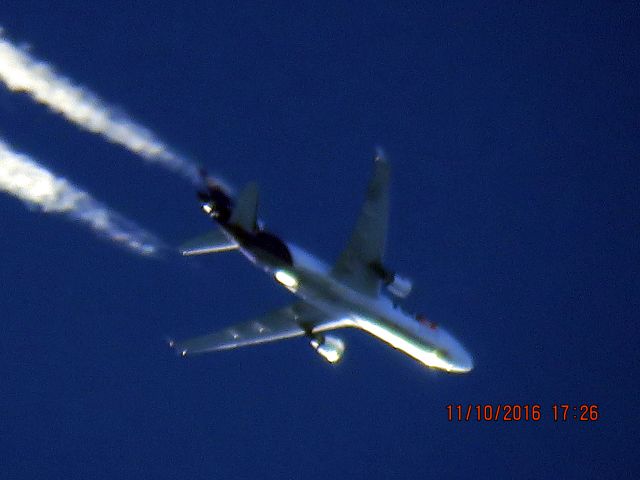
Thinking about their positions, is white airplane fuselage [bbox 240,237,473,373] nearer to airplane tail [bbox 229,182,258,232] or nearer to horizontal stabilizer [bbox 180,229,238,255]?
horizontal stabilizer [bbox 180,229,238,255]

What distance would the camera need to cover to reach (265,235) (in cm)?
4281

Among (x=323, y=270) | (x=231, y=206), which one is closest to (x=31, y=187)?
(x=231, y=206)

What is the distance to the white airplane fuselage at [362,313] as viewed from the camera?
144ft

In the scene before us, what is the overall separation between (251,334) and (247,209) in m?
9.63

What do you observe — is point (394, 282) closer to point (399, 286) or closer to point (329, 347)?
point (399, 286)

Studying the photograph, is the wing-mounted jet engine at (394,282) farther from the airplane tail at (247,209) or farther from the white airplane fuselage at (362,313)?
the airplane tail at (247,209)

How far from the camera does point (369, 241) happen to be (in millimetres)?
43719

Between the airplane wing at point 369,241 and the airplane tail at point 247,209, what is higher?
the airplane wing at point 369,241

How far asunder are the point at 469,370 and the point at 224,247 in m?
11.5

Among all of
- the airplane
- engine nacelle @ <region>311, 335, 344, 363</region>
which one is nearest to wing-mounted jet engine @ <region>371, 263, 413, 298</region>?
the airplane

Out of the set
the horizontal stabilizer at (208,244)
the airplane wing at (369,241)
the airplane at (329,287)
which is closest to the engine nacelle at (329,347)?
the airplane at (329,287)

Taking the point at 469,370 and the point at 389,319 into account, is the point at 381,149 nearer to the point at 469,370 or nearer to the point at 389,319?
the point at 389,319

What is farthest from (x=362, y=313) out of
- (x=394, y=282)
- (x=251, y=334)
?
(x=251, y=334)

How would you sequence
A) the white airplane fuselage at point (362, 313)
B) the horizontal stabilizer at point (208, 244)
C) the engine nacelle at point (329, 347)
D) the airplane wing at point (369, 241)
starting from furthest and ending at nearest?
the engine nacelle at point (329, 347) → the white airplane fuselage at point (362, 313) → the horizontal stabilizer at point (208, 244) → the airplane wing at point (369, 241)
